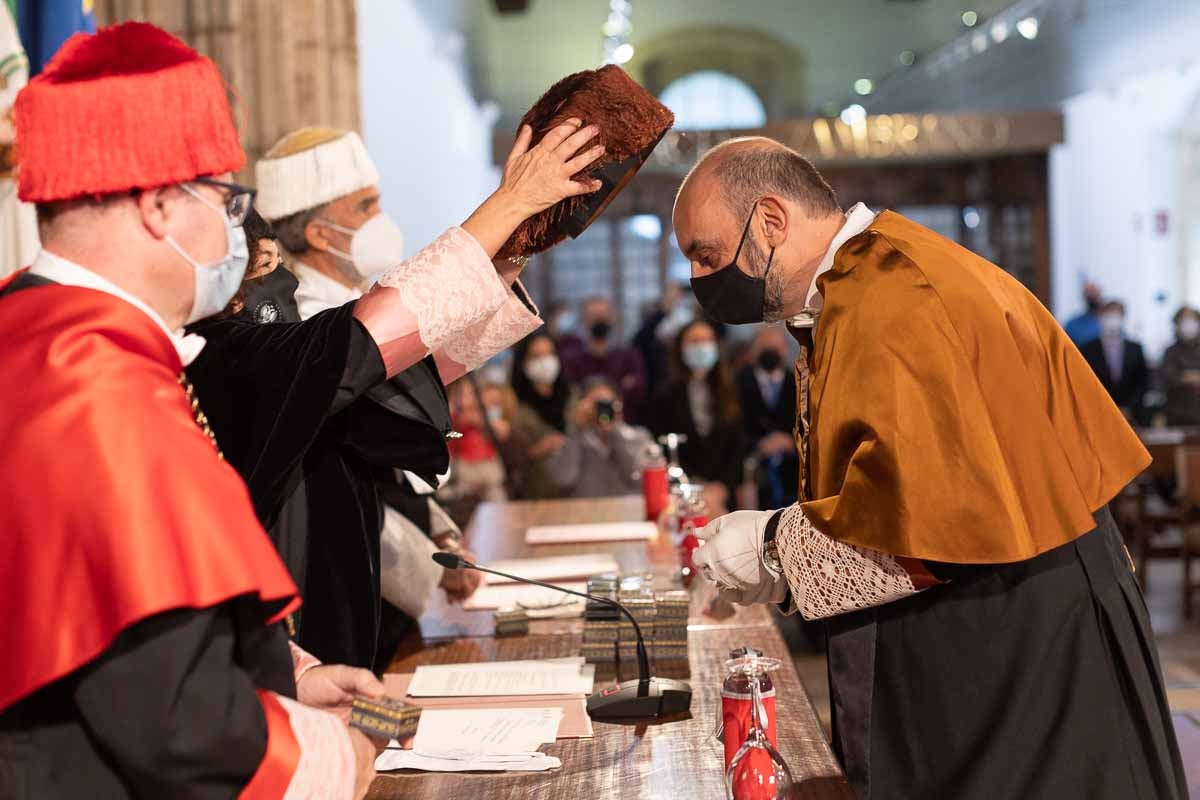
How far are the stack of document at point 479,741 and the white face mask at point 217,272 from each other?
80cm

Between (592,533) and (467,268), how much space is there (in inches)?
84.7

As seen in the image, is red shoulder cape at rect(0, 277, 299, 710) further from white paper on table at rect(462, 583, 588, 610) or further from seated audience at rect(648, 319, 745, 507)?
seated audience at rect(648, 319, 745, 507)

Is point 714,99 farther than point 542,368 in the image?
Yes

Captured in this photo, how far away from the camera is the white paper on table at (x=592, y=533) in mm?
3893

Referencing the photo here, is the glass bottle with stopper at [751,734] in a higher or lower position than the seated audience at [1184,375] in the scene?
higher

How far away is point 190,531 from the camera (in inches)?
48.4

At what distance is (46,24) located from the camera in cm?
366

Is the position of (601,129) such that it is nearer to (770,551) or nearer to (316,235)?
(770,551)

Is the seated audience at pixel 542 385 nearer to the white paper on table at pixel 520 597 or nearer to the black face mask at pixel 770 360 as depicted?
the black face mask at pixel 770 360

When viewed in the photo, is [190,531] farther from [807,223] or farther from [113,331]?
[807,223]

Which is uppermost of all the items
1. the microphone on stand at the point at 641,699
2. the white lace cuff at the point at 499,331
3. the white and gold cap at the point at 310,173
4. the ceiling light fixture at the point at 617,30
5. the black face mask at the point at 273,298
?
the ceiling light fixture at the point at 617,30

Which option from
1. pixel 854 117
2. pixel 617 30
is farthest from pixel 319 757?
pixel 617 30

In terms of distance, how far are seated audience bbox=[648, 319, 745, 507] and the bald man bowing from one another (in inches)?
190

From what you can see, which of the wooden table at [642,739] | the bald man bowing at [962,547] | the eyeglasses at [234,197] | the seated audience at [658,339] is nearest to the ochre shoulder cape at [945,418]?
the bald man bowing at [962,547]
